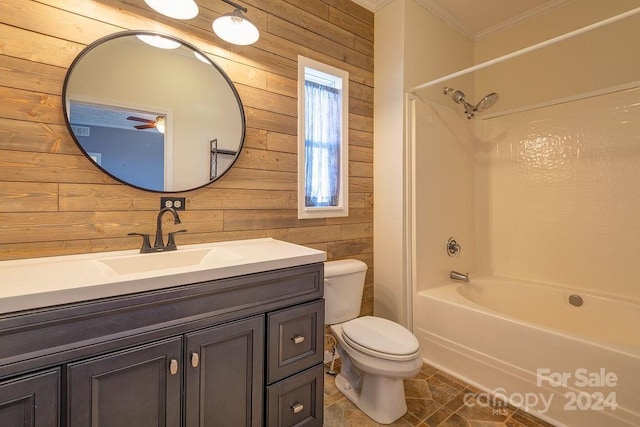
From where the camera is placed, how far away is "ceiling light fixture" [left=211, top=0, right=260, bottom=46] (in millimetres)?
1471

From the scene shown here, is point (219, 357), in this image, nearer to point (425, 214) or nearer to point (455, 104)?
point (425, 214)

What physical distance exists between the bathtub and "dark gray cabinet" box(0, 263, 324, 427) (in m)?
1.06

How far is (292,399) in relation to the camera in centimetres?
127

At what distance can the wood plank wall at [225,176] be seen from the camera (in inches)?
45.0

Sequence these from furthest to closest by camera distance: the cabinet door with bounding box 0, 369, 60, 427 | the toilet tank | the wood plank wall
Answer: the toilet tank → the wood plank wall → the cabinet door with bounding box 0, 369, 60, 427

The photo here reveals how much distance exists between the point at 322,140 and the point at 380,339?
1331mm

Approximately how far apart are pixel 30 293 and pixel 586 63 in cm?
331

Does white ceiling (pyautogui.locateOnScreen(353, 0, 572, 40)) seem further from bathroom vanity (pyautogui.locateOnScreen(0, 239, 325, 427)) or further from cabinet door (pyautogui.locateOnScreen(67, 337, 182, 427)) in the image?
cabinet door (pyautogui.locateOnScreen(67, 337, 182, 427))

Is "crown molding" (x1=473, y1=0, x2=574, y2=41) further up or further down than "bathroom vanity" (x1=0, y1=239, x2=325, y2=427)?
further up

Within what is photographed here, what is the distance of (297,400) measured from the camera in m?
1.29

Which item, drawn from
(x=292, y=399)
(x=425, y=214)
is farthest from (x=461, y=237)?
(x=292, y=399)

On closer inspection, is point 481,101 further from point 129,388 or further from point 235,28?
point 129,388

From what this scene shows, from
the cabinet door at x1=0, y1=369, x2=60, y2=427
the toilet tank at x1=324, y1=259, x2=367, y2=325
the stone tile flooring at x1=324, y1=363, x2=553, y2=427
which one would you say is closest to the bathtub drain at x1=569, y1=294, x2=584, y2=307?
the stone tile flooring at x1=324, y1=363, x2=553, y2=427

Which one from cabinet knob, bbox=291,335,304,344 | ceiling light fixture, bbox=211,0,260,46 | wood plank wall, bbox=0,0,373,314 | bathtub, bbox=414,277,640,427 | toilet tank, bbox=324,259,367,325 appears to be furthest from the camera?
toilet tank, bbox=324,259,367,325
